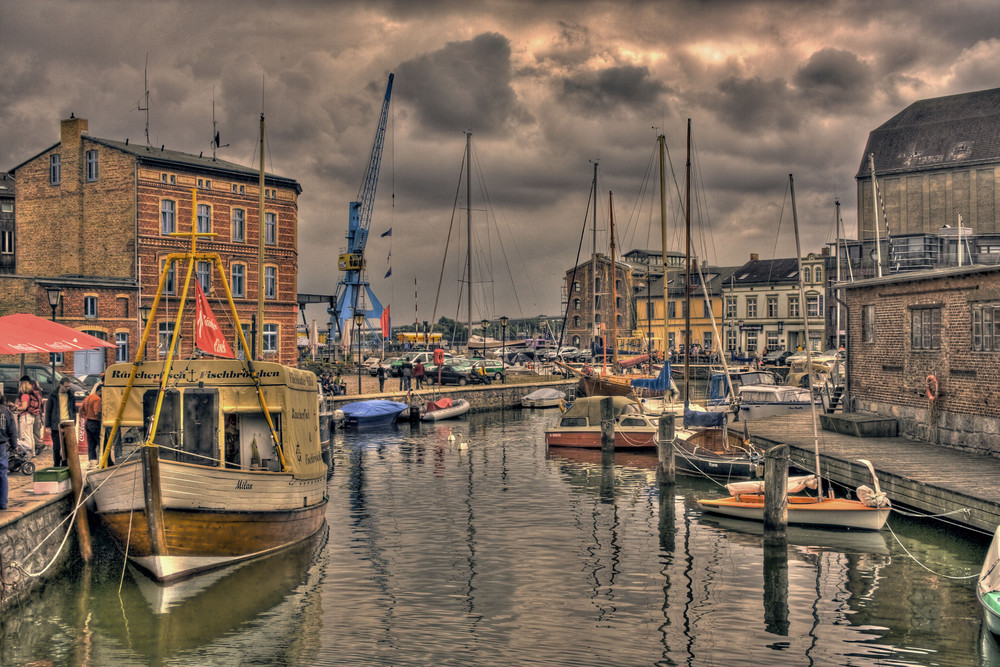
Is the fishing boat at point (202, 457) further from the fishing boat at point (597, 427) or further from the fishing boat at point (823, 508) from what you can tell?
the fishing boat at point (597, 427)

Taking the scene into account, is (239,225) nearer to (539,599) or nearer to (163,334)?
(163,334)

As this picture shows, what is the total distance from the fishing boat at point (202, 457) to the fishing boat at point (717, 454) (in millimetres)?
14159

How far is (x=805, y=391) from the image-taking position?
4194cm

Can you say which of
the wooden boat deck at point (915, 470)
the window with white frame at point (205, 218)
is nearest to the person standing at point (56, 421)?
the wooden boat deck at point (915, 470)

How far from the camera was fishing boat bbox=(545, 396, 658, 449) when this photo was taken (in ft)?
114

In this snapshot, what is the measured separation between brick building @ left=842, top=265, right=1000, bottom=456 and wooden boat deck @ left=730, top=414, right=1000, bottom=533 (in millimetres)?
907

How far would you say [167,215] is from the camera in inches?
2032

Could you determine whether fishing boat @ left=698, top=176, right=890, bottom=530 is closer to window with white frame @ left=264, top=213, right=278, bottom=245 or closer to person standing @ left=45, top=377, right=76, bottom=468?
person standing @ left=45, top=377, right=76, bottom=468

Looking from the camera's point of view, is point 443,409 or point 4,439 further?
point 443,409

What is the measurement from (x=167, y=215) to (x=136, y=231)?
87.8 inches

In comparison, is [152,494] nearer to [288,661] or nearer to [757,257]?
[288,661]

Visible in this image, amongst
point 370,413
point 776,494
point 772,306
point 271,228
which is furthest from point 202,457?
point 772,306

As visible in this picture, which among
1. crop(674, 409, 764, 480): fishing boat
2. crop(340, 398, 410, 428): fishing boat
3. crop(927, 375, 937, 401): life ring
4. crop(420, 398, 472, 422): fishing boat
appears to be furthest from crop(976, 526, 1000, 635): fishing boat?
crop(420, 398, 472, 422): fishing boat

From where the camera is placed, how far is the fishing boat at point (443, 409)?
153ft
